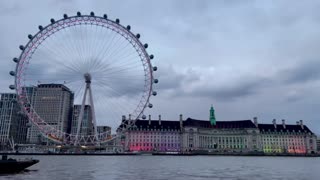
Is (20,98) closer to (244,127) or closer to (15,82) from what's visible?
(15,82)

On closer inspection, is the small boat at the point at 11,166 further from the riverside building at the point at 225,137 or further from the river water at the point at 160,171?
the riverside building at the point at 225,137

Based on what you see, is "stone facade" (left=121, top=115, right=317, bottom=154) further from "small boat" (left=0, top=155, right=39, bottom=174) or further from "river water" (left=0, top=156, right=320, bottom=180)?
"small boat" (left=0, top=155, right=39, bottom=174)

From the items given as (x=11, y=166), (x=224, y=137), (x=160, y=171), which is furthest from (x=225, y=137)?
(x=11, y=166)

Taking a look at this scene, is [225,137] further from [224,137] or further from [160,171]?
[160,171]

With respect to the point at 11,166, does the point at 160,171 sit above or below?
below

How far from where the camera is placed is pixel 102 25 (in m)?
65.7

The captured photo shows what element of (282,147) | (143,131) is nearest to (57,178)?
(143,131)

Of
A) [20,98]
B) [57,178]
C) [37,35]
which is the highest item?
[37,35]

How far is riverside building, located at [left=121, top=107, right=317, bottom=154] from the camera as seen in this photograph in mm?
181750

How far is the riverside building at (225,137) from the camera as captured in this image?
→ 182 meters

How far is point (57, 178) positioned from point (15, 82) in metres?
34.9

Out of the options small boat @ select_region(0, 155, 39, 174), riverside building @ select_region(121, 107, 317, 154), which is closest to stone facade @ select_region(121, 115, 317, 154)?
riverside building @ select_region(121, 107, 317, 154)

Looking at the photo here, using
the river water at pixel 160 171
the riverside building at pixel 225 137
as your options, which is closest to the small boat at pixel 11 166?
the river water at pixel 160 171

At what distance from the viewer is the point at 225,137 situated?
19050 cm
